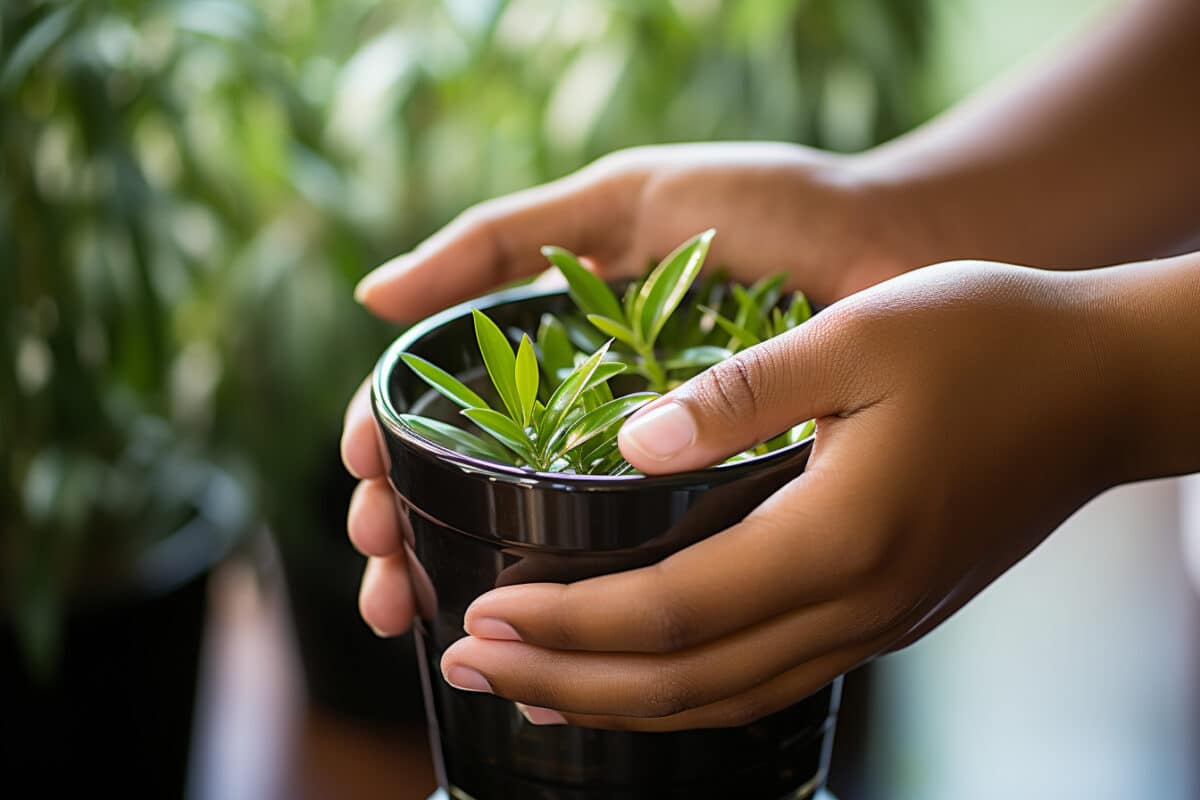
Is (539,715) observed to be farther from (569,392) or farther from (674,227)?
(674,227)

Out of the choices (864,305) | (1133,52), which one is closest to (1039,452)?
(864,305)

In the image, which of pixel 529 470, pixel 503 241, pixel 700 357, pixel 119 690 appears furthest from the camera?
pixel 119 690

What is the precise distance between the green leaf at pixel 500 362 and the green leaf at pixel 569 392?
0.05 feet

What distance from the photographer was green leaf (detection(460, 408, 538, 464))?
348 millimetres

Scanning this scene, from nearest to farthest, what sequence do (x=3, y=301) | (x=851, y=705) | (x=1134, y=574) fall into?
(x=3, y=301), (x=851, y=705), (x=1134, y=574)

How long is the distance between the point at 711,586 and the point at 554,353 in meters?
0.12

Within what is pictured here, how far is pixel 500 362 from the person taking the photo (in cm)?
37

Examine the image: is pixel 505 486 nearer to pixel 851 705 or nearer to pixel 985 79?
pixel 851 705

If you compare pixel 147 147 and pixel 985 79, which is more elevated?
pixel 147 147

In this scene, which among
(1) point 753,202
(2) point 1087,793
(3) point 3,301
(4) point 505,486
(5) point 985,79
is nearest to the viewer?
(4) point 505,486

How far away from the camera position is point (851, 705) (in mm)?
979

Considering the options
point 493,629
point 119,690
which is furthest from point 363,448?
point 119,690

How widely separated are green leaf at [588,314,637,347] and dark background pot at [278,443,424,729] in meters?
0.58

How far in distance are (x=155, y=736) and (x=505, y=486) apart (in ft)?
2.27
